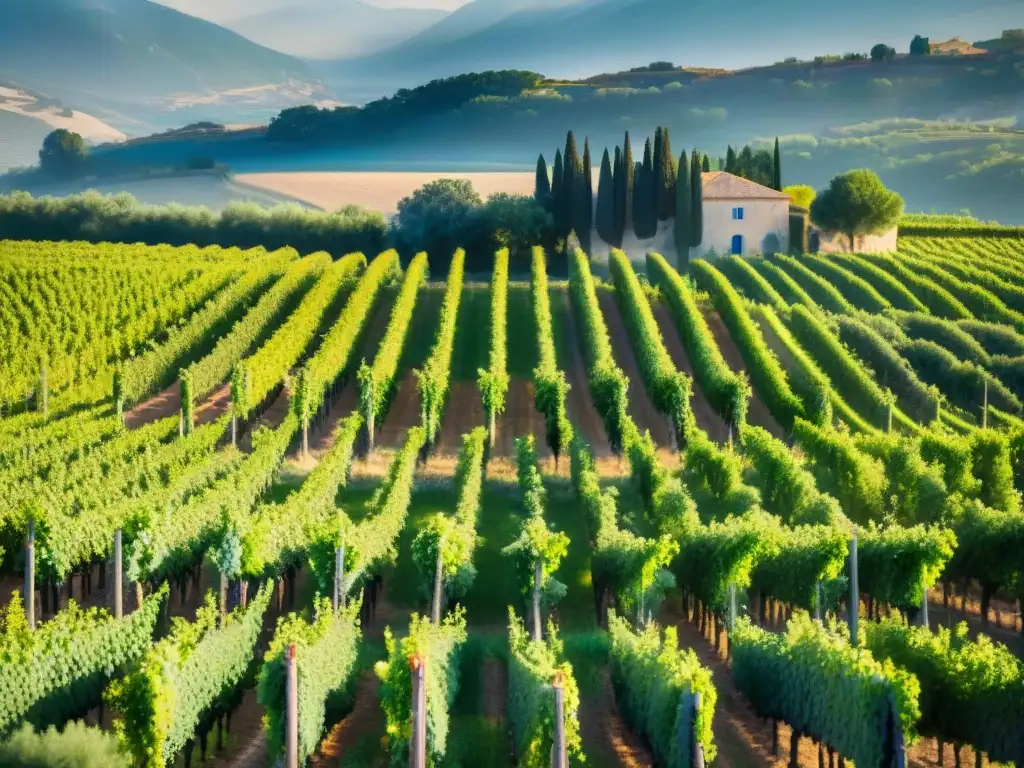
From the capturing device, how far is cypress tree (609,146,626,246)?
84938mm

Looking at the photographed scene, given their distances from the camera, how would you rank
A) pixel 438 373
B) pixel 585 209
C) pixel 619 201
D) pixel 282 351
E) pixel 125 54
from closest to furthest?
1. pixel 438 373
2. pixel 282 351
3. pixel 619 201
4. pixel 585 209
5. pixel 125 54

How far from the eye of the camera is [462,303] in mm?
66562

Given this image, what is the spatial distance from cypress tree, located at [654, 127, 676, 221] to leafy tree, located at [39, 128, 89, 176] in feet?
254

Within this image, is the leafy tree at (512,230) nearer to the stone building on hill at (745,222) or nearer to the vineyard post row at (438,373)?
the stone building on hill at (745,222)

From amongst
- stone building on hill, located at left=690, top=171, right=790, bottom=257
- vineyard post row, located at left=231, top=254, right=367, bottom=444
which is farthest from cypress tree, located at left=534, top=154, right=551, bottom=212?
vineyard post row, located at left=231, top=254, right=367, bottom=444

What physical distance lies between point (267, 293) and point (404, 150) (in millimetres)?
90460

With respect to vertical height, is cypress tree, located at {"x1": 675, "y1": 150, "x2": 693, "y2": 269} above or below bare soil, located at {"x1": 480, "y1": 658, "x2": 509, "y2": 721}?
above

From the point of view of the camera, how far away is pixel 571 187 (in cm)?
8600

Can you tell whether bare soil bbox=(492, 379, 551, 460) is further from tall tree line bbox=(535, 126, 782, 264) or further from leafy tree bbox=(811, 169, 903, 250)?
leafy tree bbox=(811, 169, 903, 250)

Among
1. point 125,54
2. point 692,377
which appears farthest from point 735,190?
point 125,54

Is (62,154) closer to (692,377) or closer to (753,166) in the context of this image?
(753,166)

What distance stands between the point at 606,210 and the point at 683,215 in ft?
17.1

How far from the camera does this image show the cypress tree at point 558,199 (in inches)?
3374

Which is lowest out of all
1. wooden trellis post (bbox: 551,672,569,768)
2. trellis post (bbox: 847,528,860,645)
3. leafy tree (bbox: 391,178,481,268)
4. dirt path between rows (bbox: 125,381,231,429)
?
dirt path between rows (bbox: 125,381,231,429)
